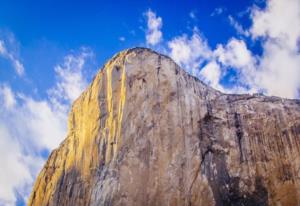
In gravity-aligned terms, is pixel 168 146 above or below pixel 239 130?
below

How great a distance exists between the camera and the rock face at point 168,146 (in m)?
32.2

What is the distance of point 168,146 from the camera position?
112ft

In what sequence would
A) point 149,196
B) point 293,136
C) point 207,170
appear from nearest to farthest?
point 149,196 → point 207,170 → point 293,136

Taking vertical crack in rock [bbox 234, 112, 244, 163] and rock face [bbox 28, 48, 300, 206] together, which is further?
vertical crack in rock [bbox 234, 112, 244, 163]

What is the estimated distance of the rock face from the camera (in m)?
32.2

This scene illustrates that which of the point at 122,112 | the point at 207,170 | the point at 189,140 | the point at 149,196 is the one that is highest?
the point at 122,112

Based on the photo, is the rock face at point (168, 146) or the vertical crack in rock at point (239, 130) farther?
the vertical crack in rock at point (239, 130)

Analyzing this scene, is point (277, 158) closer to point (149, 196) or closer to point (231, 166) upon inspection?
point (231, 166)

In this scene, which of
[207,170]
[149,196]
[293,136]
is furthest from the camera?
[293,136]

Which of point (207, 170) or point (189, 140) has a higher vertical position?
point (189, 140)

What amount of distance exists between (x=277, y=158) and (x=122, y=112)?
13.5 meters

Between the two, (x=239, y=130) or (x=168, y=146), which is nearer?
(x=168, y=146)

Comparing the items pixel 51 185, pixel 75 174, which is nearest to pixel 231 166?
pixel 75 174

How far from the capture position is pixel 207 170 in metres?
33.6
